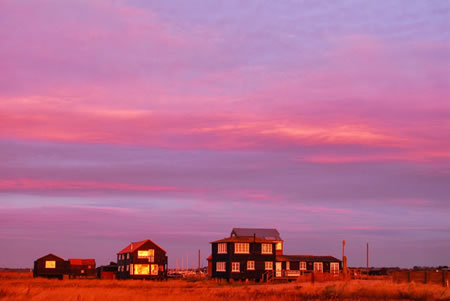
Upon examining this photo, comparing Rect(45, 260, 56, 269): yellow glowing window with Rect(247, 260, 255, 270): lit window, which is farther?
Rect(45, 260, 56, 269): yellow glowing window

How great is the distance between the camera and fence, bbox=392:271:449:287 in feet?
182

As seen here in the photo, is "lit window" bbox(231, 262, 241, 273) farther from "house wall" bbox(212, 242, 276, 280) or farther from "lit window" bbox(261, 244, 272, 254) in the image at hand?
"lit window" bbox(261, 244, 272, 254)

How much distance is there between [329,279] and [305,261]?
70.1 ft

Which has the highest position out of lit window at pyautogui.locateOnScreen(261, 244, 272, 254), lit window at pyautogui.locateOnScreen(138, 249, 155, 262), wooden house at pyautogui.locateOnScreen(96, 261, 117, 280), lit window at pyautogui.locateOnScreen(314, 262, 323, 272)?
lit window at pyautogui.locateOnScreen(261, 244, 272, 254)

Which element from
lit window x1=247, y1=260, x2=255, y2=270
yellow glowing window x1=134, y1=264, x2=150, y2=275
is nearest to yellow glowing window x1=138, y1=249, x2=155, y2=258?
yellow glowing window x1=134, y1=264, x2=150, y2=275

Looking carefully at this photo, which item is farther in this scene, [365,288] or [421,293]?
[365,288]

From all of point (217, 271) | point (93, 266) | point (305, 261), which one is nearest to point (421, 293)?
point (217, 271)

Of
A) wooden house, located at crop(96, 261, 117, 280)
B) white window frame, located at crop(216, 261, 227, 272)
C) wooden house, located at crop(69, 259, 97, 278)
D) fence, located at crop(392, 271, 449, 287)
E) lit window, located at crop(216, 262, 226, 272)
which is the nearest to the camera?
fence, located at crop(392, 271, 449, 287)

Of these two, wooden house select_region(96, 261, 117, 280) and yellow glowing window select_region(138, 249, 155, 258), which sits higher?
yellow glowing window select_region(138, 249, 155, 258)

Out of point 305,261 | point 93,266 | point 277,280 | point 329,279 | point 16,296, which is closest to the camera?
point 16,296

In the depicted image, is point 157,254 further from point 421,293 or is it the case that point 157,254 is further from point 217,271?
point 421,293

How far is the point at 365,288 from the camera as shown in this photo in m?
48.9

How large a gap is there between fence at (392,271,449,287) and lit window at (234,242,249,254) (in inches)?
1292

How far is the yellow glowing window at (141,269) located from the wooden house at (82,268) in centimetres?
1882
